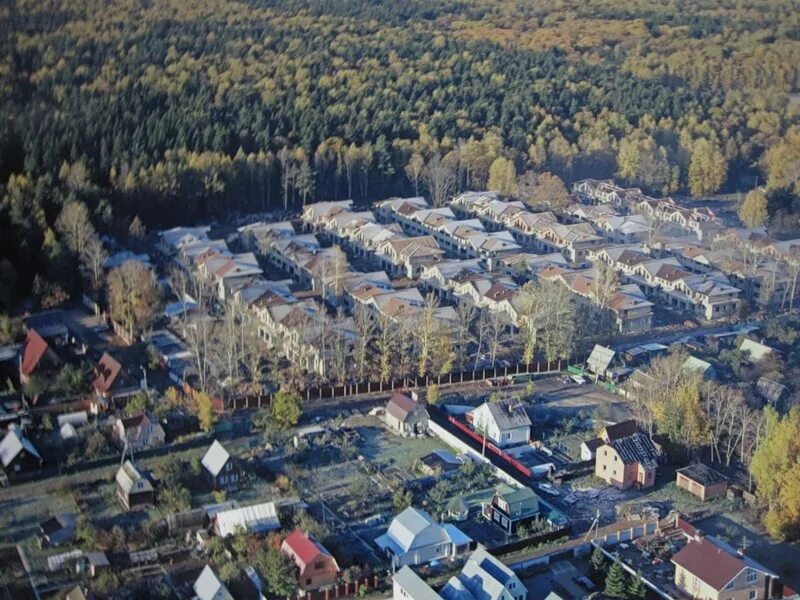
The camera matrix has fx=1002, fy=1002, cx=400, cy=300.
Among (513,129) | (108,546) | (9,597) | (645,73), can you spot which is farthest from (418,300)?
(645,73)

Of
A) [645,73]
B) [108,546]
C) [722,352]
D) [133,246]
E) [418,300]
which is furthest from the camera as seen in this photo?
[645,73]

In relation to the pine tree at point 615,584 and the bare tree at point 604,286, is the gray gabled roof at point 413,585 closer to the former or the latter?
the pine tree at point 615,584

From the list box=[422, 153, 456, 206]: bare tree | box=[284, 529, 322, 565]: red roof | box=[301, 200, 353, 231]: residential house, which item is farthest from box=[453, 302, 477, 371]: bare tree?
box=[422, 153, 456, 206]: bare tree

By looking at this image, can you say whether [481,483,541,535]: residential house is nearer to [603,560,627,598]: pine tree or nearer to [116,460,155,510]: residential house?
[603,560,627,598]: pine tree

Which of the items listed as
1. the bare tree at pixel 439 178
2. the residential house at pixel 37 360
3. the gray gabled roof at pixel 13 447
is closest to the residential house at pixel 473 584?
the gray gabled roof at pixel 13 447

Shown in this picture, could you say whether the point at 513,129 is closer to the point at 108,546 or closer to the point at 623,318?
the point at 623,318

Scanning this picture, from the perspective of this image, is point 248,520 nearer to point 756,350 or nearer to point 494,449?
point 494,449
